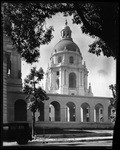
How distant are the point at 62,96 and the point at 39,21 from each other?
113 ft

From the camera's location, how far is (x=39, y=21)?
1303 cm

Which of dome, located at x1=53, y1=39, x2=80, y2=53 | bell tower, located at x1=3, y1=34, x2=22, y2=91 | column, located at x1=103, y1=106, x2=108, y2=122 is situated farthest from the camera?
dome, located at x1=53, y1=39, x2=80, y2=53

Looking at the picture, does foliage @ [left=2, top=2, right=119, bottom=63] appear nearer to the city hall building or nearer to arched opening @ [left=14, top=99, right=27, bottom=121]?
the city hall building

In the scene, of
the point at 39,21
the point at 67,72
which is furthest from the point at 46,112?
the point at 39,21

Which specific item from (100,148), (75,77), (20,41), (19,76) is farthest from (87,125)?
(100,148)

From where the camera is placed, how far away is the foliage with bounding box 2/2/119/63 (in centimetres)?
1056

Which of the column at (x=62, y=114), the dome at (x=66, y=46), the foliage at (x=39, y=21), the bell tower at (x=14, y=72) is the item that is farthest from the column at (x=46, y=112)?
the dome at (x=66, y=46)

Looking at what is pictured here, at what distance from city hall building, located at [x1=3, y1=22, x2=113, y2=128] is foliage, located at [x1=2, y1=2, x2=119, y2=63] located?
155 cm

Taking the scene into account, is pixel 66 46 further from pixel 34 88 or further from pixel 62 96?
pixel 34 88

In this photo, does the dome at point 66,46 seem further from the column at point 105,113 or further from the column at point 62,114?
the column at point 62,114

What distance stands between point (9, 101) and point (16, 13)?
98.7ft

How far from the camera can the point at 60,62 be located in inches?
2859

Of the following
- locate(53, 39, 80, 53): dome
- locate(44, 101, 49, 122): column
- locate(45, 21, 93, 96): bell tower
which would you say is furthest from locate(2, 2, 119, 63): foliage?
locate(53, 39, 80, 53): dome

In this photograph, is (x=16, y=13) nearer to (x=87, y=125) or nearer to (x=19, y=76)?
(x=19, y=76)
